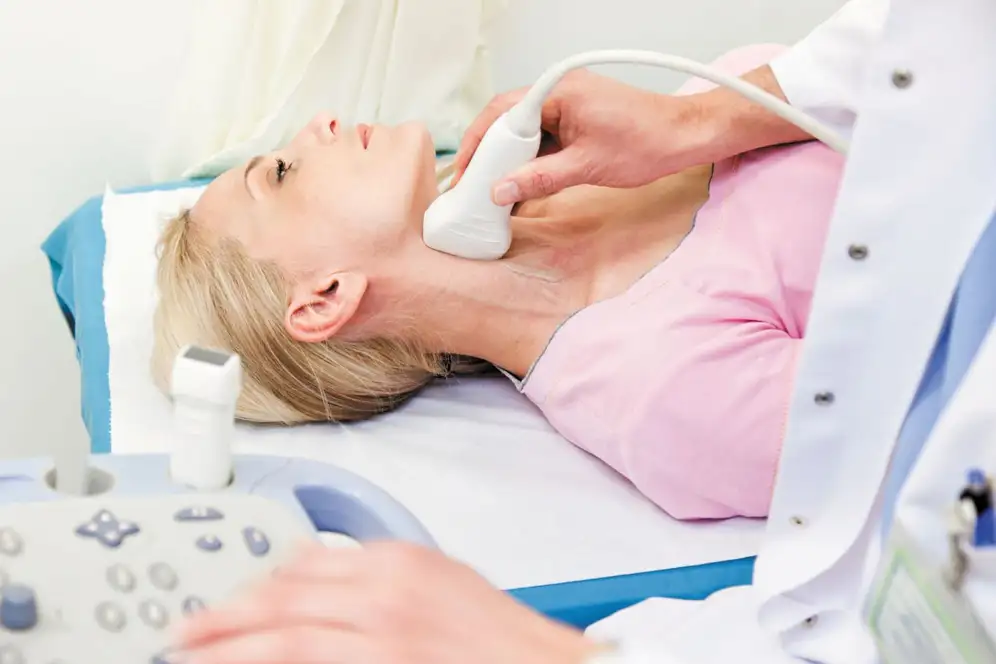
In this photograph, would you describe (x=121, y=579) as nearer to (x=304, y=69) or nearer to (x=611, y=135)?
(x=611, y=135)

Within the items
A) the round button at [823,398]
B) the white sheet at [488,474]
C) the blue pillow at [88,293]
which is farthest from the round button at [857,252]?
the blue pillow at [88,293]

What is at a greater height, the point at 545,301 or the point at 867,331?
the point at 867,331

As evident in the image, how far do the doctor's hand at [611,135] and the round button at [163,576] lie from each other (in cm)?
60

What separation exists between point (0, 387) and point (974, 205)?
157 centimetres

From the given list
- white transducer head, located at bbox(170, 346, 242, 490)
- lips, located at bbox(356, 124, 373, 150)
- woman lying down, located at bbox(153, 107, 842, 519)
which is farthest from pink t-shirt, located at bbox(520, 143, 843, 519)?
white transducer head, located at bbox(170, 346, 242, 490)

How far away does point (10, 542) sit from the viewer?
2.18 feet

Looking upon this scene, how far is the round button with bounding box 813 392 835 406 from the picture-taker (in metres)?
0.88

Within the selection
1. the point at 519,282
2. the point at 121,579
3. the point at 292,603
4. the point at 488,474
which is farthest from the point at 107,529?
the point at 519,282

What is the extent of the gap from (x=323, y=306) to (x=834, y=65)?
0.61 metres

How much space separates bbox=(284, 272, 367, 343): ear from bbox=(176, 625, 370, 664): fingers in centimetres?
67

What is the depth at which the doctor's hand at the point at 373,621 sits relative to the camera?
1.79 ft

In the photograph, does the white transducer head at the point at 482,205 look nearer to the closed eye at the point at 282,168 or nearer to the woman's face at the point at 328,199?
the woman's face at the point at 328,199

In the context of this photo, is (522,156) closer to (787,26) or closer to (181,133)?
(181,133)

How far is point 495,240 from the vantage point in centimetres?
123
